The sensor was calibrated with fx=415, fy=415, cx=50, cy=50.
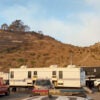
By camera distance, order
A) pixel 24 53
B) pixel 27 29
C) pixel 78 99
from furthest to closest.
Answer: pixel 27 29, pixel 24 53, pixel 78 99

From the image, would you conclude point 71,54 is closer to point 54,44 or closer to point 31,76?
point 54,44

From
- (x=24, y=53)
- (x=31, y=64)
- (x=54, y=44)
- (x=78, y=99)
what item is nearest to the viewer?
(x=78, y=99)

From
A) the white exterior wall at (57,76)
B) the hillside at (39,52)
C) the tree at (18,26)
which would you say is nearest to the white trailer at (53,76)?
the white exterior wall at (57,76)

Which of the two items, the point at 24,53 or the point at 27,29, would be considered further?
the point at 27,29

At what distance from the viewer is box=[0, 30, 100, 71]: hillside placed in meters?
76.4

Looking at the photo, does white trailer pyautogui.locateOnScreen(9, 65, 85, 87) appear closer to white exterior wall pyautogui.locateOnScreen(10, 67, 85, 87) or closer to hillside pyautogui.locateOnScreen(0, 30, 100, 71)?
white exterior wall pyautogui.locateOnScreen(10, 67, 85, 87)

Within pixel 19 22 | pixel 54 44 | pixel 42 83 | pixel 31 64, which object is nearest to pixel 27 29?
pixel 19 22

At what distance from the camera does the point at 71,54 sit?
80812 millimetres

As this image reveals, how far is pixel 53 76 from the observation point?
43.2 m

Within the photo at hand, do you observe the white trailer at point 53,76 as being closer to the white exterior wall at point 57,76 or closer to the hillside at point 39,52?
the white exterior wall at point 57,76

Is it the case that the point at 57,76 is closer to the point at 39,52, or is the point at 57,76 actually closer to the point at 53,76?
the point at 53,76

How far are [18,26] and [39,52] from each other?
96.1ft

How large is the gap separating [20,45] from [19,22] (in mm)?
26859

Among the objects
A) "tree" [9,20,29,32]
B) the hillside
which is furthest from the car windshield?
"tree" [9,20,29,32]
